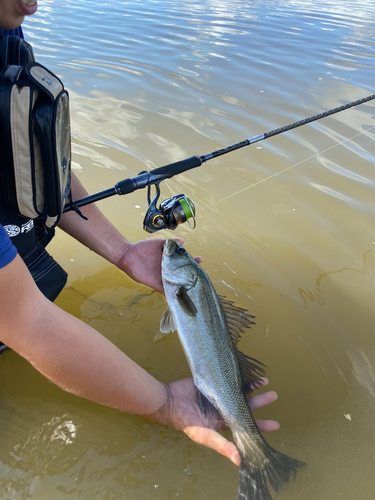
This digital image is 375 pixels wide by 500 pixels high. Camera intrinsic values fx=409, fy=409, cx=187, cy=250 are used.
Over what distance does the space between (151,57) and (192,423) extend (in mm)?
7259

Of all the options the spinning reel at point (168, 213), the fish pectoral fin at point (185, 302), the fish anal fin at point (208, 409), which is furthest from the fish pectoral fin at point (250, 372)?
the spinning reel at point (168, 213)

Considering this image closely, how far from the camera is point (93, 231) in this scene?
106 inches

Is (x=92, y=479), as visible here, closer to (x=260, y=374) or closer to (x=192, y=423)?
(x=192, y=423)

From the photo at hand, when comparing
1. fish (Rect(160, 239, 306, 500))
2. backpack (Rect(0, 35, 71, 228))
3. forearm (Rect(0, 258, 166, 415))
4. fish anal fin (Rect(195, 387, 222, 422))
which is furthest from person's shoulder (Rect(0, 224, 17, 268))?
fish anal fin (Rect(195, 387, 222, 422))

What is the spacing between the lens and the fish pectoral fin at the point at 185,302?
2.30 metres

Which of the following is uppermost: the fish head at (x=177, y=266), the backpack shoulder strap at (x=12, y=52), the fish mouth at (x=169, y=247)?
the backpack shoulder strap at (x=12, y=52)

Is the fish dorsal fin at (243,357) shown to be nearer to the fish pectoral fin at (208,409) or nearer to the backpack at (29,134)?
the fish pectoral fin at (208,409)

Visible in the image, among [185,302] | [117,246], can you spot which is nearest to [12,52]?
[117,246]

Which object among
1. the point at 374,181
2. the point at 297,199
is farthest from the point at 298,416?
the point at 374,181

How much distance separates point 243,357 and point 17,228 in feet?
4.49

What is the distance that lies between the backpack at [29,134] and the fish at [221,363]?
810 mm

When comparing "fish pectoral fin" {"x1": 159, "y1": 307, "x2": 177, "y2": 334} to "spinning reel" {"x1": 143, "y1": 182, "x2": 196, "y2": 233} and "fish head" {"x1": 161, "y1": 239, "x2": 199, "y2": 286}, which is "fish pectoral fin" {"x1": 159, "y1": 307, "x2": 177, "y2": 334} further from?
"spinning reel" {"x1": 143, "y1": 182, "x2": 196, "y2": 233}

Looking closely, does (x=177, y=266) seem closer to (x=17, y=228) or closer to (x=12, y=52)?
(x=17, y=228)

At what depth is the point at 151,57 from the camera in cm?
767
